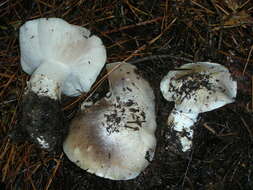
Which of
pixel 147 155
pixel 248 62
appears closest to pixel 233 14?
pixel 248 62

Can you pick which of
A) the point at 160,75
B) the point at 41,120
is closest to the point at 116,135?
the point at 41,120

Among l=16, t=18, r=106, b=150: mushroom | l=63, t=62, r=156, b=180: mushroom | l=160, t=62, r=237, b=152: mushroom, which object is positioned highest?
l=16, t=18, r=106, b=150: mushroom

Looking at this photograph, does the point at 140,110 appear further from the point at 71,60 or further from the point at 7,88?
the point at 7,88

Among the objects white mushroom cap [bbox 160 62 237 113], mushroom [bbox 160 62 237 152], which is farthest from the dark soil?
white mushroom cap [bbox 160 62 237 113]

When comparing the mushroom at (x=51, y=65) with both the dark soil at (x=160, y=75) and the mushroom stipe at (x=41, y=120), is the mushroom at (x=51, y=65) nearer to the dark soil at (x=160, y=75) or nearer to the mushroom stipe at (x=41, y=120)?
the mushroom stipe at (x=41, y=120)

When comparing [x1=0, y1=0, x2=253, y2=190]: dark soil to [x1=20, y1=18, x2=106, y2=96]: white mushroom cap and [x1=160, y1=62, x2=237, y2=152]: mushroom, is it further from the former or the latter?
[x1=20, y1=18, x2=106, y2=96]: white mushroom cap

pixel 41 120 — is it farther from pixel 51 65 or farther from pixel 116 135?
pixel 116 135

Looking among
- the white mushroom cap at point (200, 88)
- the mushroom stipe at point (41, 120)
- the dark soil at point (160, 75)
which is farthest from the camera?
the dark soil at point (160, 75)

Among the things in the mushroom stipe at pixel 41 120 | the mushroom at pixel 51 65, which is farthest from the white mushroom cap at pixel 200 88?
the mushroom stipe at pixel 41 120
